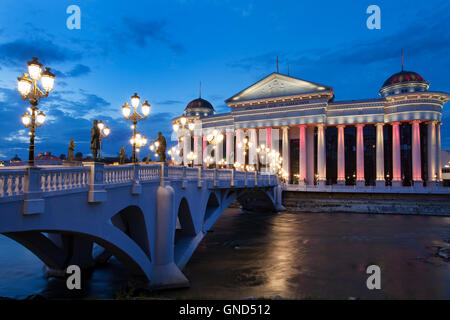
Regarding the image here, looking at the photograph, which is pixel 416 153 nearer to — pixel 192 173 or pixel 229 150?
pixel 229 150

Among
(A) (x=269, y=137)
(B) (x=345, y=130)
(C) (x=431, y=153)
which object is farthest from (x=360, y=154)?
(A) (x=269, y=137)

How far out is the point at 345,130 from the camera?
186 feet

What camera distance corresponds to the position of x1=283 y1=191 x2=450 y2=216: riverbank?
39.9m

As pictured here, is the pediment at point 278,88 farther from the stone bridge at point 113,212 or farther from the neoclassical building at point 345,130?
the stone bridge at point 113,212

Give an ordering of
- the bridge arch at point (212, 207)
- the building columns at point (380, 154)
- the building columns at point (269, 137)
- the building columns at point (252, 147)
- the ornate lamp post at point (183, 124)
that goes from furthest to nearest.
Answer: the building columns at point (269, 137) → the building columns at point (252, 147) → the building columns at point (380, 154) → the bridge arch at point (212, 207) → the ornate lamp post at point (183, 124)

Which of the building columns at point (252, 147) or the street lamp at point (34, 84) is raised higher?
the building columns at point (252, 147)

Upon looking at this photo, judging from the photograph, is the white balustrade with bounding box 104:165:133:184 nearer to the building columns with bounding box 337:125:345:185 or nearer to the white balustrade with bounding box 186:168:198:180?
the white balustrade with bounding box 186:168:198:180

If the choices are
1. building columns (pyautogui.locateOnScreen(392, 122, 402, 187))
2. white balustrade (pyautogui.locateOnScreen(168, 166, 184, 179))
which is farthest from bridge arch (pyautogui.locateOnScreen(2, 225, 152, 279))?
building columns (pyautogui.locateOnScreen(392, 122, 402, 187))

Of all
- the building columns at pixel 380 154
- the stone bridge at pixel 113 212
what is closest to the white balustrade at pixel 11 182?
the stone bridge at pixel 113 212

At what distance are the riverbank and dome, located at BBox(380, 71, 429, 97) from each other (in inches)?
775

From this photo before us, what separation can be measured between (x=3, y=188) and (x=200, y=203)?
505 inches

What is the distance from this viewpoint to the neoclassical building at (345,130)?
4819cm

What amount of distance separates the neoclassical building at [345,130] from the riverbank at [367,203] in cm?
602
